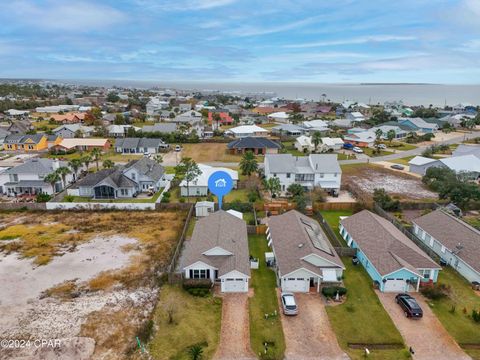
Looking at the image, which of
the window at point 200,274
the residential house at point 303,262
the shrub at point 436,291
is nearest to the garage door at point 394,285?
the shrub at point 436,291

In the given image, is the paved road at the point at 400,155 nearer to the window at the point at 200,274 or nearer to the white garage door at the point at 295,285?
the white garage door at the point at 295,285

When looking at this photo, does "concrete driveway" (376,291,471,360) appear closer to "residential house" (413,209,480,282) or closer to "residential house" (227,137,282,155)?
"residential house" (413,209,480,282)

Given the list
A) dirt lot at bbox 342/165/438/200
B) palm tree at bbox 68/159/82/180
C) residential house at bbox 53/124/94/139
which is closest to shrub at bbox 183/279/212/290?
dirt lot at bbox 342/165/438/200

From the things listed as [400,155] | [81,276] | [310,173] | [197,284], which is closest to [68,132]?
[310,173]

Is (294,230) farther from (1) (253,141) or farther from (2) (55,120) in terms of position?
(2) (55,120)

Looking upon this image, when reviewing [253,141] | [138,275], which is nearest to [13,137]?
[253,141]

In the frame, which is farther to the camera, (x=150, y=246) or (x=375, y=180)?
(x=375, y=180)
